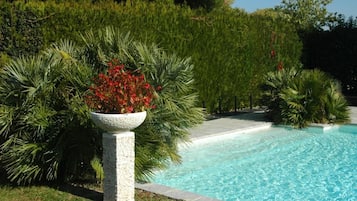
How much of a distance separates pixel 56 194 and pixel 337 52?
52.2 ft

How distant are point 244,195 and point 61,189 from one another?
2780 millimetres

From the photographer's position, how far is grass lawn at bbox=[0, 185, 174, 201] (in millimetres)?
6188

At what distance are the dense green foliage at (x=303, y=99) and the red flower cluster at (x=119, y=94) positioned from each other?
7.94m

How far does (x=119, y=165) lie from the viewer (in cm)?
571

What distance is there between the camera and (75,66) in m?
7.02

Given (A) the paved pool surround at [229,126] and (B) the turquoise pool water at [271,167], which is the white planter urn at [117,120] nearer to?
(B) the turquoise pool water at [271,167]

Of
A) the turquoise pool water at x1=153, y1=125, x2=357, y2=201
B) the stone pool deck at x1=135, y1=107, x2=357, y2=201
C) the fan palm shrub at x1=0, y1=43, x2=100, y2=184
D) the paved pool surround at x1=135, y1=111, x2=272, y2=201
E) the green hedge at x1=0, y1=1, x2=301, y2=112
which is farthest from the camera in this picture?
the stone pool deck at x1=135, y1=107, x2=357, y2=201

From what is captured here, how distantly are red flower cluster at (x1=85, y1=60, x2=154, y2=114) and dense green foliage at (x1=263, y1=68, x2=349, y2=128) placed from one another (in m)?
7.94

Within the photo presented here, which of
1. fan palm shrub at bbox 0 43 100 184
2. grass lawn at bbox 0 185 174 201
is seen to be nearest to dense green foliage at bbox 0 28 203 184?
fan palm shrub at bbox 0 43 100 184

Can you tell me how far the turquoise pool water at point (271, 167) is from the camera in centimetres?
766

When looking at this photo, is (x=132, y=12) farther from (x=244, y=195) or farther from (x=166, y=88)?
(x=244, y=195)

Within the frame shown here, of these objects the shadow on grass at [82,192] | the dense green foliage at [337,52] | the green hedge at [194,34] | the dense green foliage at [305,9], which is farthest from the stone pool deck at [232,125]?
the dense green foliage at [305,9]

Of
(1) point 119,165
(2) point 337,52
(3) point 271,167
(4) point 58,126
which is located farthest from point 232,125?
(2) point 337,52

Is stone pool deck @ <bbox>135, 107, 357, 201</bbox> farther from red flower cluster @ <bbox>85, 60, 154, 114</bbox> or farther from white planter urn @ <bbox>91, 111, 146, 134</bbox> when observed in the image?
white planter urn @ <bbox>91, 111, 146, 134</bbox>
